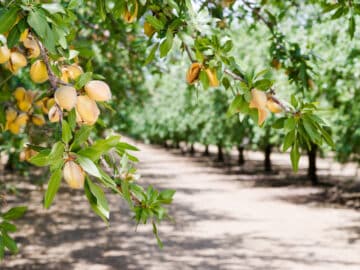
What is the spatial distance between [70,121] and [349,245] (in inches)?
273

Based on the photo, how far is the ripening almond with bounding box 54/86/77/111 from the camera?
130 centimetres

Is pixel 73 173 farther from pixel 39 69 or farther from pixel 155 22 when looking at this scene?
pixel 155 22

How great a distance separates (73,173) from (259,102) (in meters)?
0.70

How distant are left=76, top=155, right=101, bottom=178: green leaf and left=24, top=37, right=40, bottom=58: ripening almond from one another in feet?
1.81

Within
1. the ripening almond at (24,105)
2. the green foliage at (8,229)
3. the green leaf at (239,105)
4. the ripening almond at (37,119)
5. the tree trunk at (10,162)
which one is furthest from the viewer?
the tree trunk at (10,162)

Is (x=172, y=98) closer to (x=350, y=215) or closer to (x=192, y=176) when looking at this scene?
(x=192, y=176)

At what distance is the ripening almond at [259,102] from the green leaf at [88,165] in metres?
0.67

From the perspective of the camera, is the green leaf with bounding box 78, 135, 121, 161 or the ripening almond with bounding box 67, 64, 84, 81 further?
the ripening almond with bounding box 67, 64, 84, 81

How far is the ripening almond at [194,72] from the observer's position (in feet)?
5.56

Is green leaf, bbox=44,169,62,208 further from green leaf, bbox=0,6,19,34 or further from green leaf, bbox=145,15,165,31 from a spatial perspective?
green leaf, bbox=145,15,165,31

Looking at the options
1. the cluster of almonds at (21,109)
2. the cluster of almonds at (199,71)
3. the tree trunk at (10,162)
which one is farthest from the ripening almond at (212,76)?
the tree trunk at (10,162)

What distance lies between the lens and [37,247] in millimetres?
7320

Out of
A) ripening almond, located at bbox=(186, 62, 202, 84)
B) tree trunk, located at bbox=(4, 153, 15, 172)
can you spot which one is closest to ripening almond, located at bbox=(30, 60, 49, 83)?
ripening almond, located at bbox=(186, 62, 202, 84)

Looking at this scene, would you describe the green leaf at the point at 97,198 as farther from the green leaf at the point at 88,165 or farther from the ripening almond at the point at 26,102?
the ripening almond at the point at 26,102
